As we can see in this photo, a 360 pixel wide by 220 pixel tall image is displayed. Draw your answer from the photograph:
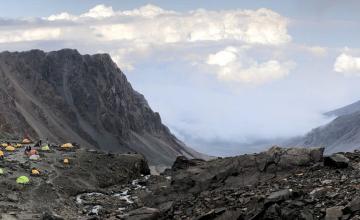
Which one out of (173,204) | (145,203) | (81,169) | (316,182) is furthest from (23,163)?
(316,182)

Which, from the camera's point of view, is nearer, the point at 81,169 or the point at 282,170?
the point at 282,170

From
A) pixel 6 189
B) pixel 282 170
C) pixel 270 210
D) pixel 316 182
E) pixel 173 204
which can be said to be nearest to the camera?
pixel 270 210

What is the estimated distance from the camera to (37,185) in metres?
61.0

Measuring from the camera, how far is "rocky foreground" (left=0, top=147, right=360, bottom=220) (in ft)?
113

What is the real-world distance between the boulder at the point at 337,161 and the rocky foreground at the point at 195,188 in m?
0.08

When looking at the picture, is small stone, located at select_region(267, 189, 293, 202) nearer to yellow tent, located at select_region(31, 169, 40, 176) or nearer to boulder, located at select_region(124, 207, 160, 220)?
boulder, located at select_region(124, 207, 160, 220)

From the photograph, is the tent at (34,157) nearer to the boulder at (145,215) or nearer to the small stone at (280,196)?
the boulder at (145,215)

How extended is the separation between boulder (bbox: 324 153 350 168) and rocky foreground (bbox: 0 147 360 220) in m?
0.08

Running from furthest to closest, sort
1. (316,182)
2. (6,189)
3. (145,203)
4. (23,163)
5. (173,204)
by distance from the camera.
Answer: (23,163)
(6,189)
(145,203)
(173,204)
(316,182)

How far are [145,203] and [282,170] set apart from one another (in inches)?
541

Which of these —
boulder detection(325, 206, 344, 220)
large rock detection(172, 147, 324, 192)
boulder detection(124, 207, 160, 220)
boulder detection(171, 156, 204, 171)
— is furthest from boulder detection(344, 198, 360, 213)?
boulder detection(171, 156, 204, 171)

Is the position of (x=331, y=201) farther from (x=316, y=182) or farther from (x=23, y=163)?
(x=23, y=163)

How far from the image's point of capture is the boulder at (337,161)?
4377 centimetres

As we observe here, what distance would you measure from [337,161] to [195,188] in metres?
13.9
